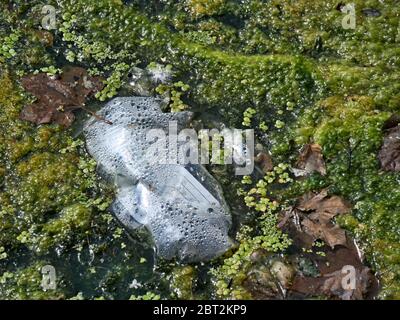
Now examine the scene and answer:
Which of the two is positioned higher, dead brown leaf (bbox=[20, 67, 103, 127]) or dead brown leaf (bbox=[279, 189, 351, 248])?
dead brown leaf (bbox=[20, 67, 103, 127])

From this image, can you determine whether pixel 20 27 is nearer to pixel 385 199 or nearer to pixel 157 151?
pixel 157 151

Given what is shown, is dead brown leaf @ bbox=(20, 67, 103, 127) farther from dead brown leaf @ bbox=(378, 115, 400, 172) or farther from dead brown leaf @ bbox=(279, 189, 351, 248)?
dead brown leaf @ bbox=(378, 115, 400, 172)

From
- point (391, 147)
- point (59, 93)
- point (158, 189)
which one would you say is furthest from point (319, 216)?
point (59, 93)

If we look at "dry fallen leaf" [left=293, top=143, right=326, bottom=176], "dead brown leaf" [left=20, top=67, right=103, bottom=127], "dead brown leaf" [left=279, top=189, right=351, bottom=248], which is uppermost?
"dead brown leaf" [left=20, top=67, right=103, bottom=127]

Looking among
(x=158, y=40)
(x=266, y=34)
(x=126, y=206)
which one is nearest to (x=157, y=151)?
(x=126, y=206)

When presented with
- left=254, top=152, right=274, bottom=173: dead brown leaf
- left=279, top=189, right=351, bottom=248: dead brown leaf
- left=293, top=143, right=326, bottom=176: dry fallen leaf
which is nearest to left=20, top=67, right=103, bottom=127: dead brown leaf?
left=254, top=152, right=274, bottom=173: dead brown leaf

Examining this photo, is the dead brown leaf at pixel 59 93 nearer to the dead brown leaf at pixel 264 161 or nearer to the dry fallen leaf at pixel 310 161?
the dead brown leaf at pixel 264 161

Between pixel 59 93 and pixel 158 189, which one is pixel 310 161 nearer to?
pixel 158 189
